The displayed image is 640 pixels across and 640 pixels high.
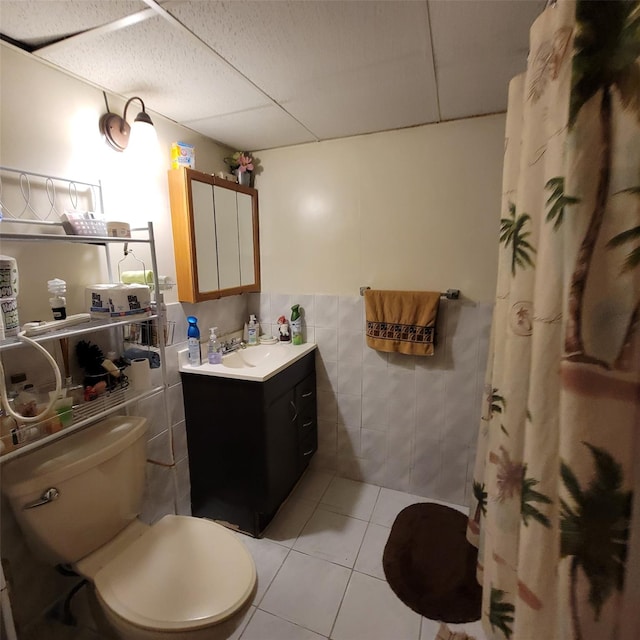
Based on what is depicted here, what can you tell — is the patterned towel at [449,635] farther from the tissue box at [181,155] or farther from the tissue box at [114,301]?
the tissue box at [181,155]

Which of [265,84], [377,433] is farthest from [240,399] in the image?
[265,84]

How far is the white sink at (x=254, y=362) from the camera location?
158cm

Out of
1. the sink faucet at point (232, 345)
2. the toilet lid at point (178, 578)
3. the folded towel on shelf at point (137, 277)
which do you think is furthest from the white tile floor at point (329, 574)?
the folded towel on shelf at point (137, 277)

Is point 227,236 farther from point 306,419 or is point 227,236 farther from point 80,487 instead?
point 80,487

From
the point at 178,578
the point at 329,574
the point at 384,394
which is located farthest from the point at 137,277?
the point at 329,574

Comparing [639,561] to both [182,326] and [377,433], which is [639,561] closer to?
[377,433]

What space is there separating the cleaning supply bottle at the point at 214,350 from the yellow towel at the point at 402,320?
2.73 feet

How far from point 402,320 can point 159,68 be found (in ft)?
4.89

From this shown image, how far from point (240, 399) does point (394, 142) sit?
5.08 feet

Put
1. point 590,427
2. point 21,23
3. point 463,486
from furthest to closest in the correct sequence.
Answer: point 463,486, point 21,23, point 590,427

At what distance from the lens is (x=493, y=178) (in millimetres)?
1633

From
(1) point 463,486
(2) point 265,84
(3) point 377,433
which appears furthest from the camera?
(3) point 377,433

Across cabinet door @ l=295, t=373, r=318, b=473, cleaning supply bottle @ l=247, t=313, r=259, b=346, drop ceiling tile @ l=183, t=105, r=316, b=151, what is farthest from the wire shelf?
cabinet door @ l=295, t=373, r=318, b=473

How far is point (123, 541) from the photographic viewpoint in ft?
3.84
